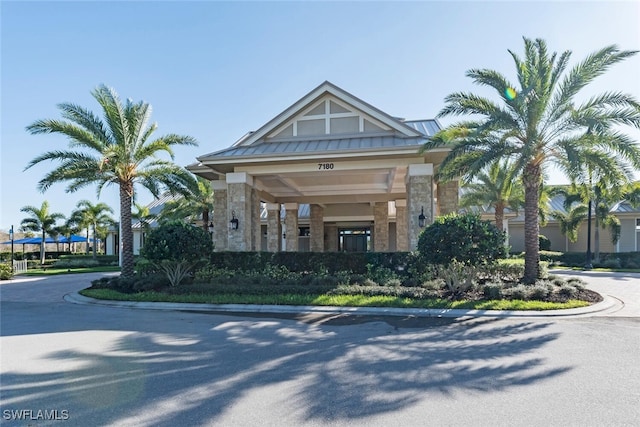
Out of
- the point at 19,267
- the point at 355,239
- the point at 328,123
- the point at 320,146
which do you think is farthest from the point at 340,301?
the point at 19,267

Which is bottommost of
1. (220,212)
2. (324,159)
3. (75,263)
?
(75,263)

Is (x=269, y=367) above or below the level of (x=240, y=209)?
below

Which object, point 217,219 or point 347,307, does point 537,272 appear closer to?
point 347,307

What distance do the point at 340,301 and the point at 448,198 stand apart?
26.2ft

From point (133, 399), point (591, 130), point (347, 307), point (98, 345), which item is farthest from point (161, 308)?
point (591, 130)

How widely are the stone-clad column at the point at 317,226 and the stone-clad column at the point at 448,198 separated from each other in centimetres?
1055

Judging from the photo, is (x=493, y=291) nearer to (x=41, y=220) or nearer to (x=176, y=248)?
(x=176, y=248)

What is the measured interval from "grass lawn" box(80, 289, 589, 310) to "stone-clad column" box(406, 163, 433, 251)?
4036 mm

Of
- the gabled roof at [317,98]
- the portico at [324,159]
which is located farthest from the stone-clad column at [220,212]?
the gabled roof at [317,98]

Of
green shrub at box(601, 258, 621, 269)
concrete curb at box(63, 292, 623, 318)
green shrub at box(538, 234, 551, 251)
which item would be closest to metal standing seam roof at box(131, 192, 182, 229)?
concrete curb at box(63, 292, 623, 318)

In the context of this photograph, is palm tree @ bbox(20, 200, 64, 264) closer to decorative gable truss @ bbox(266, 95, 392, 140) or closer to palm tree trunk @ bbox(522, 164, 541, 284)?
decorative gable truss @ bbox(266, 95, 392, 140)

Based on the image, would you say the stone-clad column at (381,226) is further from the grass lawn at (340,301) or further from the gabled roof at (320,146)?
the grass lawn at (340,301)

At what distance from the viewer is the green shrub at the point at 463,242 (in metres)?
10.4

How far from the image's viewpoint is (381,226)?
910 inches
